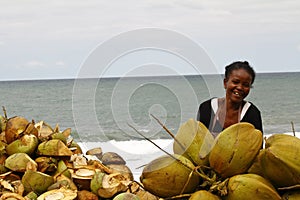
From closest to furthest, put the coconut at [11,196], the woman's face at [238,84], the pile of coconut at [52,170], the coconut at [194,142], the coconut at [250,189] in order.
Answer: the coconut at [250,189] < the coconut at [194,142] < the coconut at [11,196] < the pile of coconut at [52,170] < the woman's face at [238,84]

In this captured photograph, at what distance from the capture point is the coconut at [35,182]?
2.12m

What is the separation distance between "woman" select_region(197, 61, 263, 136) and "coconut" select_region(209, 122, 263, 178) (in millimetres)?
1100

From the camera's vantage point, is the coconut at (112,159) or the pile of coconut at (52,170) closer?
the pile of coconut at (52,170)

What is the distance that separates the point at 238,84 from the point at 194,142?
47.7 inches

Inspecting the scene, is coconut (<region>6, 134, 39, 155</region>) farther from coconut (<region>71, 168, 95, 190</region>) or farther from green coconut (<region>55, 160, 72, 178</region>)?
coconut (<region>71, 168, 95, 190</region>)

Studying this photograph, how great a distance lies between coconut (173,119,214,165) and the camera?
1.50 meters

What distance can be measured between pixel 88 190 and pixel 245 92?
1.03 m

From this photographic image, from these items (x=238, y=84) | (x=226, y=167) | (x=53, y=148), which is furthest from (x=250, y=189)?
(x=238, y=84)

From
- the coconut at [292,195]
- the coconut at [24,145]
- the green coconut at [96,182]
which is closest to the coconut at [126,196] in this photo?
the green coconut at [96,182]

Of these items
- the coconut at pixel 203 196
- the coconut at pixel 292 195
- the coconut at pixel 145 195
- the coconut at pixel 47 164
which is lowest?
the coconut at pixel 145 195

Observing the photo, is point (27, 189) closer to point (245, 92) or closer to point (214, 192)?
point (214, 192)

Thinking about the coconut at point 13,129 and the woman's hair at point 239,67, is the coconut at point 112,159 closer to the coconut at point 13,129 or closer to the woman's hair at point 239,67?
the coconut at point 13,129

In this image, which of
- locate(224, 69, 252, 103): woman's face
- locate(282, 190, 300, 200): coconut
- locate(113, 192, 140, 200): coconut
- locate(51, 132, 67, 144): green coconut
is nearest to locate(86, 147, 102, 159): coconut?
locate(51, 132, 67, 144): green coconut

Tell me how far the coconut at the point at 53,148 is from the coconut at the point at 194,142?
37.1 inches
